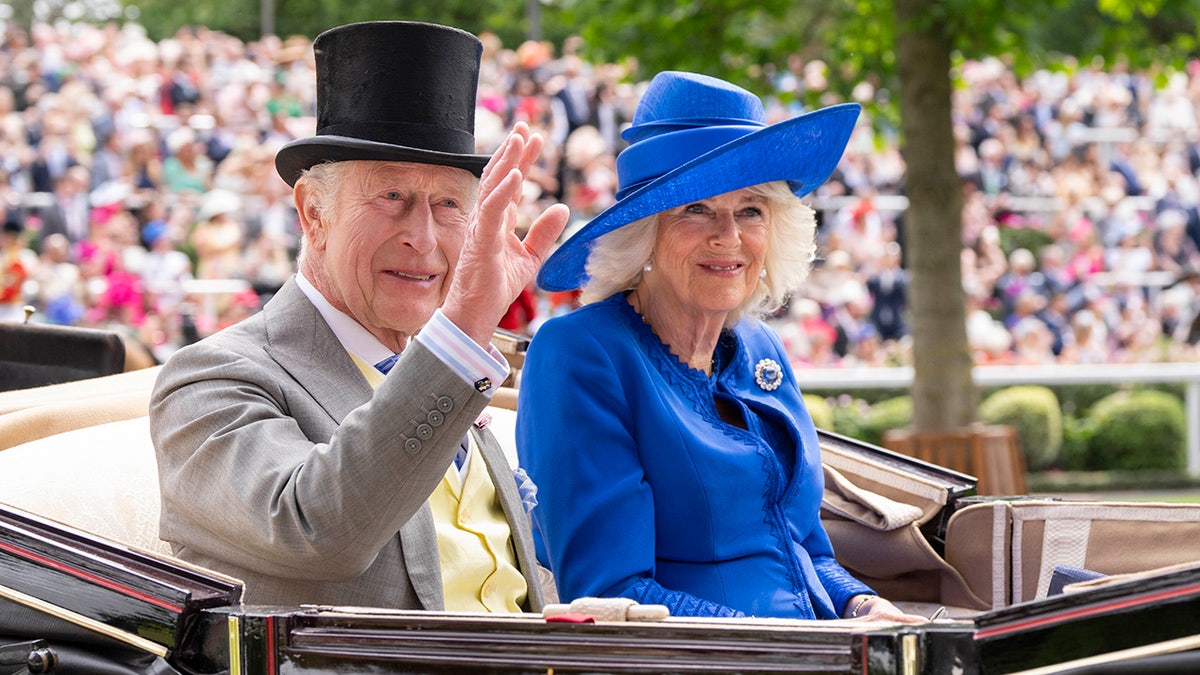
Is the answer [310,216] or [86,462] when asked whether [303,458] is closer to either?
[310,216]

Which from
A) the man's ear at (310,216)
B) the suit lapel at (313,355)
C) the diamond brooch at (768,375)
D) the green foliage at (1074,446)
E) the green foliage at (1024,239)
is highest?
the man's ear at (310,216)

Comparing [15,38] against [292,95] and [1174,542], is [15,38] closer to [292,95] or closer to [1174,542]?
[292,95]

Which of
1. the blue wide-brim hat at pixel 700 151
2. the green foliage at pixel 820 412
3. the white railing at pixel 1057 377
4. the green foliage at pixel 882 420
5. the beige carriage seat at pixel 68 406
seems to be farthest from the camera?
the white railing at pixel 1057 377

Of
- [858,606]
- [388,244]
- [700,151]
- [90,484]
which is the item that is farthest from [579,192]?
[388,244]

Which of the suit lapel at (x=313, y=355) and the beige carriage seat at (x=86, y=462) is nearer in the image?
the suit lapel at (x=313, y=355)

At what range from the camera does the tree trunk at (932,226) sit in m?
7.30

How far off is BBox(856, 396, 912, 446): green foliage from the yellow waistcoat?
8.98 metres

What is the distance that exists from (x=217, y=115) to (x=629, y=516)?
1149 cm

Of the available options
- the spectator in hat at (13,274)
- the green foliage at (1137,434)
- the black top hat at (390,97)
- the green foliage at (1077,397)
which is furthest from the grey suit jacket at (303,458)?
the green foliage at (1077,397)

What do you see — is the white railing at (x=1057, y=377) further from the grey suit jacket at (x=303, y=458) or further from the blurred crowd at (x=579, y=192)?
the grey suit jacket at (x=303, y=458)

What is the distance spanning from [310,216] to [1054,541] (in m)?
1.57

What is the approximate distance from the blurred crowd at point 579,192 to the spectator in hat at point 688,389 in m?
5.56

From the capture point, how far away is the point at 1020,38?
7.55m

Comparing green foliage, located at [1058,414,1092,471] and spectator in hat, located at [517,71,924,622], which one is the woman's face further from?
green foliage, located at [1058,414,1092,471]
